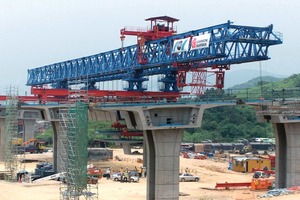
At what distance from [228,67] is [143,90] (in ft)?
55.2

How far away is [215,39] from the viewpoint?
5484cm

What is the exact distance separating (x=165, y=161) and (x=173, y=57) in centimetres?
1939

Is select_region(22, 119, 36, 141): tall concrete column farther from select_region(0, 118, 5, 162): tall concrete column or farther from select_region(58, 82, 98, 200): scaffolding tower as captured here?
select_region(58, 82, 98, 200): scaffolding tower

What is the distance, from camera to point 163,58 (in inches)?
2522

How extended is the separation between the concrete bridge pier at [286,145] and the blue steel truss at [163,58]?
6332 mm

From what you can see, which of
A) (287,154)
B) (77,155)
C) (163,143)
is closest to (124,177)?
(287,154)

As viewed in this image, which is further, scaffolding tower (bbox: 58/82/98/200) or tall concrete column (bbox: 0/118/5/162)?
tall concrete column (bbox: 0/118/5/162)

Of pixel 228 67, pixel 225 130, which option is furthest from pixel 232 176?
pixel 225 130

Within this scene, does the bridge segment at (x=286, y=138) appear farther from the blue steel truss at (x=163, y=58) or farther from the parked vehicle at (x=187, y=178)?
the parked vehicle at (x=187, y=178)

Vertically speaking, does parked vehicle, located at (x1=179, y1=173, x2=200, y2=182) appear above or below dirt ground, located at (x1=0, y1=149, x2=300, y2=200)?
above

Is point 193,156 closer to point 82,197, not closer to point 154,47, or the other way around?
point 154,47

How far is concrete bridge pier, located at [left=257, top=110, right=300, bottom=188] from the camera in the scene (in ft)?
175

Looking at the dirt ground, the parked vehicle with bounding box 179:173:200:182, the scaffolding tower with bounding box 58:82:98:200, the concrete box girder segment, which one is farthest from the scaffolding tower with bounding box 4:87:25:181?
the concrete box girder segment

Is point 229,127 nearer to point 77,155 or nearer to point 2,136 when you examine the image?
point 2,136
